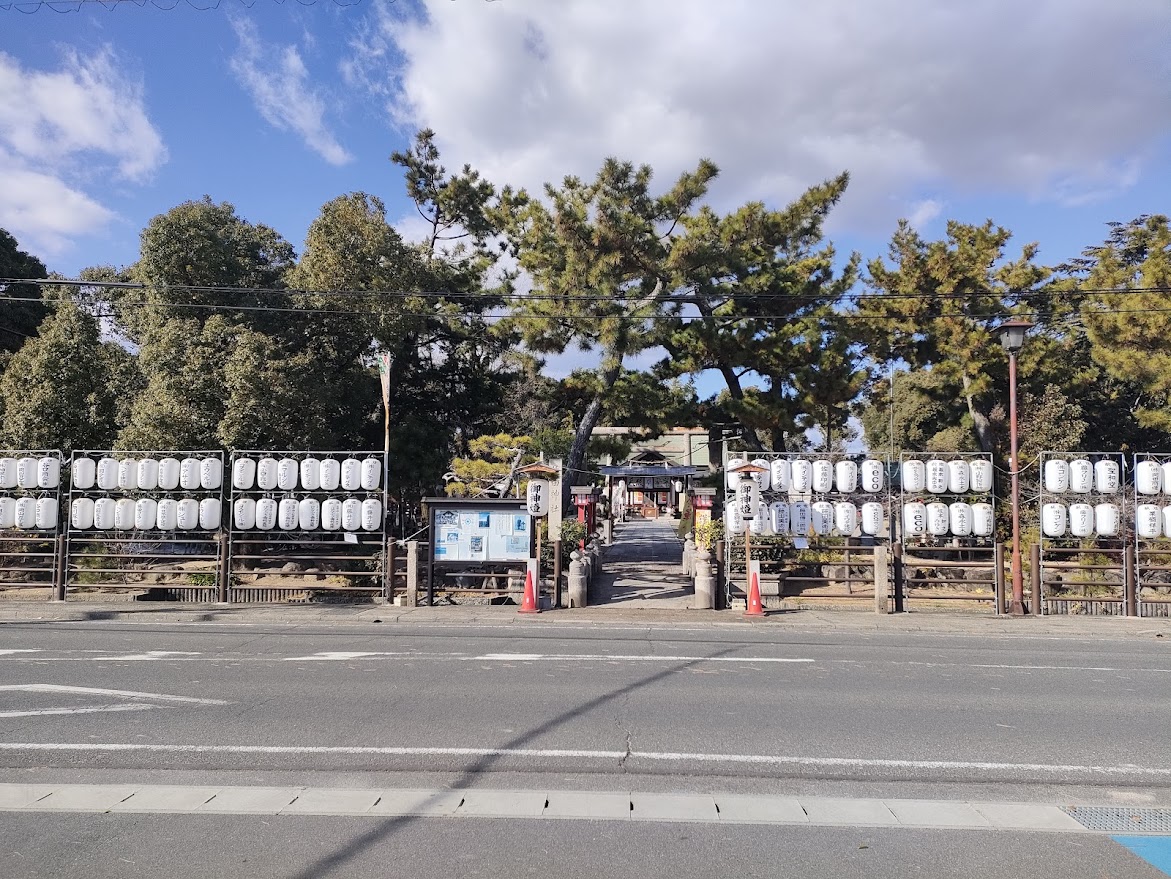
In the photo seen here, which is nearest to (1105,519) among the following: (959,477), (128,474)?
(959,477)

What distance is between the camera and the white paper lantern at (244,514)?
53.9 ft

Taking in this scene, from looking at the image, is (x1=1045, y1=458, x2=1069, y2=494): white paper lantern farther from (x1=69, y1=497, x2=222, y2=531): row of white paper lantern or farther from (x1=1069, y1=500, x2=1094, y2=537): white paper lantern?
(x1=69, y1=497, x2=222, y2=531): row of white paper lantern

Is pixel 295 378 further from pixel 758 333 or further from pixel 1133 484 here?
pixel 1133 484

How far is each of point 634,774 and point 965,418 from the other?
2965cm

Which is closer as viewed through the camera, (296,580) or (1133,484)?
(1133,484)

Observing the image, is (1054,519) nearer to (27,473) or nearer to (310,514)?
(310,514)

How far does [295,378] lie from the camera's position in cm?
2152

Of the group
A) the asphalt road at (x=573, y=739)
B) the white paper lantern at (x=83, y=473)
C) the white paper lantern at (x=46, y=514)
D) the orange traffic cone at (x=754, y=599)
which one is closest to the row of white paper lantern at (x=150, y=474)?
the white paper lantern at (x=83, y=473)

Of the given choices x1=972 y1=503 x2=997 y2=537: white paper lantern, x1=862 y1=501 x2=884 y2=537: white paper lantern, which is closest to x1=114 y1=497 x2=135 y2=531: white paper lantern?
x1=862 y1=501 x2=884 y2=537: white paper lantern

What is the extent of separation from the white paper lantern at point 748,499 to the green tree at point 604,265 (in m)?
6.69

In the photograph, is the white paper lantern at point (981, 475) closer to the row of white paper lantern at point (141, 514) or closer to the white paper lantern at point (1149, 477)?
the white paper lantern at point (1149, 477)

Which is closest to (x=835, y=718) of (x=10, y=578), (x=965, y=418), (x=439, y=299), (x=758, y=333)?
(x=758, y=333)

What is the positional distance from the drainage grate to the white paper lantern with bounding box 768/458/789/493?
11.0 meters

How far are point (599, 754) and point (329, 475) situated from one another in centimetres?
1145
